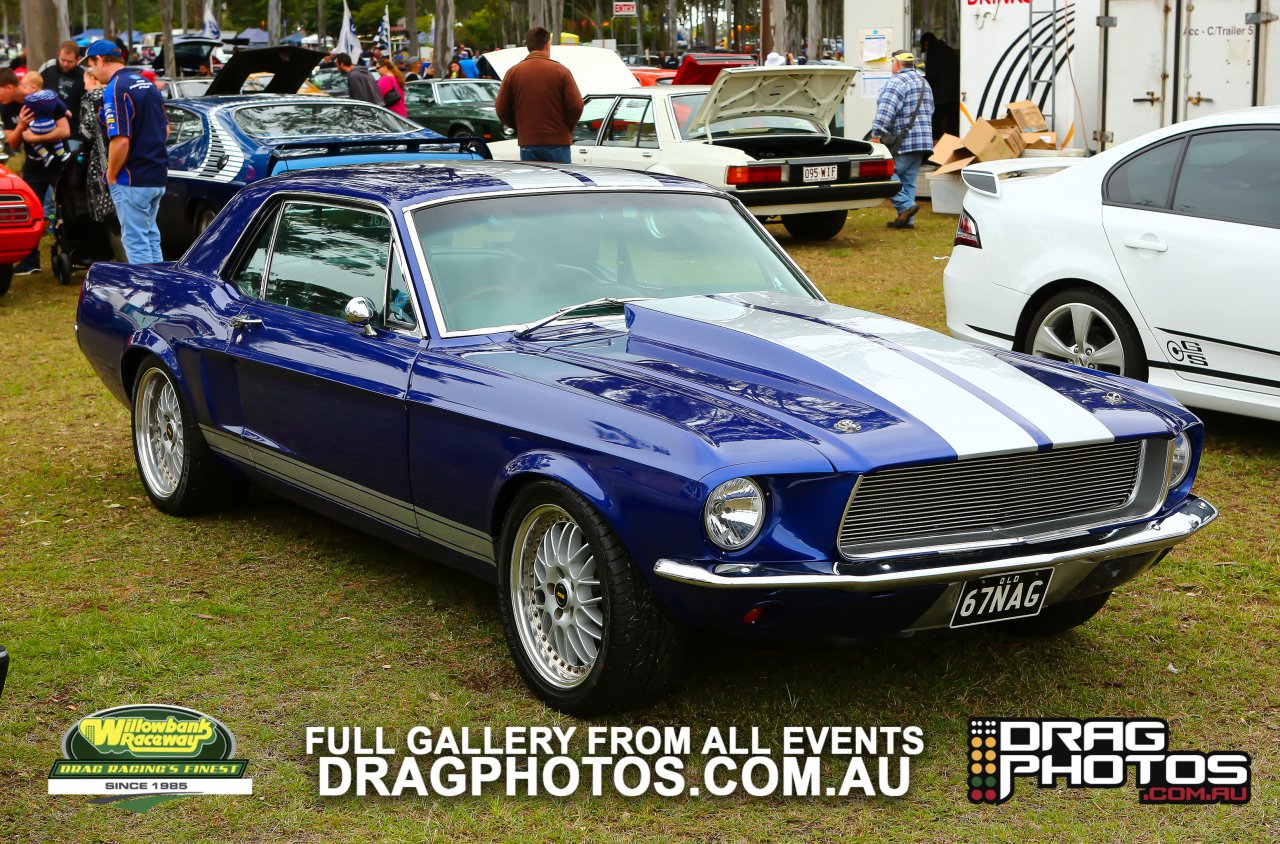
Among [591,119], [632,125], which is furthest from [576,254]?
[591,119]

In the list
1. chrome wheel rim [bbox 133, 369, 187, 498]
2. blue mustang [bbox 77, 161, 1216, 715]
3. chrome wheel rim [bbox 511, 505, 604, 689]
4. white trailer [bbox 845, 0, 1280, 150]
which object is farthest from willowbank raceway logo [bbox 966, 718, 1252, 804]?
white trailer [bbox 845, 0, 1280, 150]

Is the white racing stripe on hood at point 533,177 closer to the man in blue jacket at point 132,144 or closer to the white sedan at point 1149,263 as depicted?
the white sedan at point 1149,263

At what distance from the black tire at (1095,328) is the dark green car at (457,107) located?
608 inches

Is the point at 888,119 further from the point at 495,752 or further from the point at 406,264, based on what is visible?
the point at 495,752

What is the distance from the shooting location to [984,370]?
4395mm

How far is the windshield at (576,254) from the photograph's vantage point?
4934 millimetres

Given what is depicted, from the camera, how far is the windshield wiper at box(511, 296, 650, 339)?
481cm

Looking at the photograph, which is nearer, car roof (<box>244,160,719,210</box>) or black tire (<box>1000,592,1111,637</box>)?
black tire (<box>1000,592,1111,637</box>)

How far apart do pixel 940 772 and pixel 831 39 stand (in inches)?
4161

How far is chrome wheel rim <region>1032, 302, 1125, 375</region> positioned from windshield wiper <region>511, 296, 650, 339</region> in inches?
123

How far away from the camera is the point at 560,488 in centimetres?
400

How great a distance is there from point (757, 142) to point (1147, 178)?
7632mm

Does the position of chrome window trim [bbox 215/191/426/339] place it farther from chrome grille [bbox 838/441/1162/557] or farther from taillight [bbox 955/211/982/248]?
taillight [bbox 955/211/982/248]

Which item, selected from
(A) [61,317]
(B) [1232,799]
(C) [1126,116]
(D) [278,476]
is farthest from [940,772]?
(C) [1126,116]
